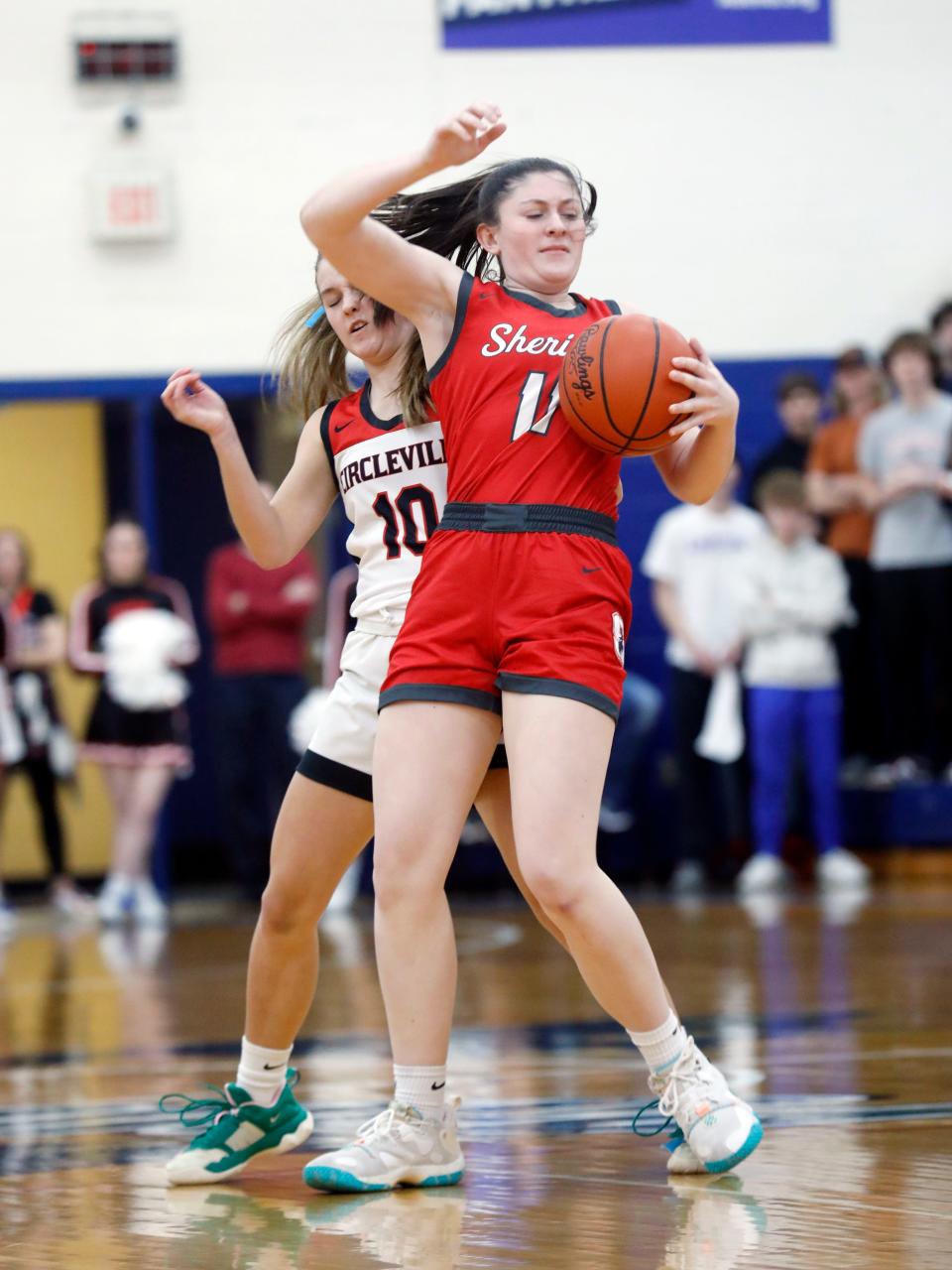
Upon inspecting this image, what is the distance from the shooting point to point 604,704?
361 cm

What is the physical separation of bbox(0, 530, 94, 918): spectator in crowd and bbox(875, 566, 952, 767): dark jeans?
4349 mm

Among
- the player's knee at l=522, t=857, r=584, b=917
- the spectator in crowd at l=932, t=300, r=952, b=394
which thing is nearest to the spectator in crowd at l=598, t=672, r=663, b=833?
the spectator in crowd at l=932, t=300, r=952, b=394

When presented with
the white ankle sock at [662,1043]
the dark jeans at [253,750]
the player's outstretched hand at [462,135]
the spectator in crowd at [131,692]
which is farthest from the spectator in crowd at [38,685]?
the player's outstretched hand at [462,135]

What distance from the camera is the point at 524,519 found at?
3.64 meters

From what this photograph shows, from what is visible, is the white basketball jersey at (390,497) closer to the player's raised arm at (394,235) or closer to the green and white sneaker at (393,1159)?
the player's raised arm at (394,235)

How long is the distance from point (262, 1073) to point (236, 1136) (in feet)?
0.41

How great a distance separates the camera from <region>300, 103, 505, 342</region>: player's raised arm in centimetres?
350

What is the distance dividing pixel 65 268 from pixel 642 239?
333cm

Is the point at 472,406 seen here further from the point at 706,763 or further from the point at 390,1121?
the point at 706,763

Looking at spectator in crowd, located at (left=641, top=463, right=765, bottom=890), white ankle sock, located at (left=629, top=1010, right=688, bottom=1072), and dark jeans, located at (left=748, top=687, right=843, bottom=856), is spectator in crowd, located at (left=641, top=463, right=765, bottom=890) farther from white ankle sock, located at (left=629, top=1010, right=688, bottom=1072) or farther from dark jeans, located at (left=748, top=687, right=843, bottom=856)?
white ankle sock, located at (left=629, top=1010, right=688, bottom=1072)

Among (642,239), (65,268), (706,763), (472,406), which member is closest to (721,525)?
(706,763)

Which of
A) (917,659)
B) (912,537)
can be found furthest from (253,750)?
(912,537)

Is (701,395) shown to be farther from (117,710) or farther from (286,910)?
(117,710)

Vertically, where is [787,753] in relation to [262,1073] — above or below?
below
